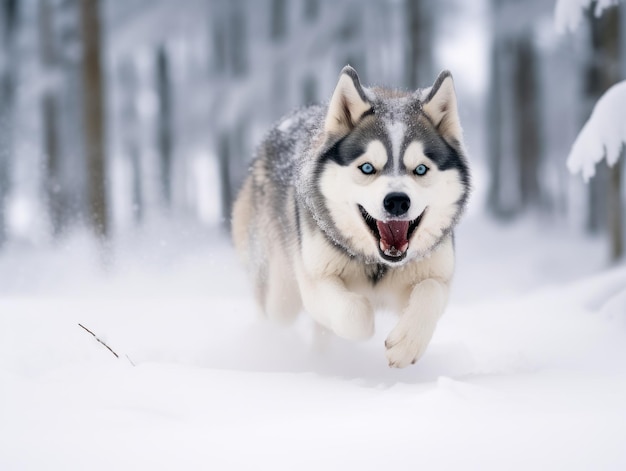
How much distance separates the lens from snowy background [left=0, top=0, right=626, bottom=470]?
214 centimetres

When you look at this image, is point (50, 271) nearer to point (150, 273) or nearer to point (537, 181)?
point (150, 273)

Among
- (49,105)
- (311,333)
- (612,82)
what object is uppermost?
(49,105)

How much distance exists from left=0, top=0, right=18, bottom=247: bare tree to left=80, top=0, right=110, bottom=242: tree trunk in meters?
6.82

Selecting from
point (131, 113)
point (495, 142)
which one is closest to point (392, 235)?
point (495, 142)

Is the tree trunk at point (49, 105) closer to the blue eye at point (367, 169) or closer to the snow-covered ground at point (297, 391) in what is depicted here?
the snow-covered ground at point (297, 391)

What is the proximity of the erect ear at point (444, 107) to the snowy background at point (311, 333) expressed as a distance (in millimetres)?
1104

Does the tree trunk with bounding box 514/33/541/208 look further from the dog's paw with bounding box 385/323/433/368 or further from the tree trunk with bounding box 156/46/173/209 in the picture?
the dog's paw with bounding box 385/323/433/368

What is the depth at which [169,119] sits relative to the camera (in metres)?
17.4

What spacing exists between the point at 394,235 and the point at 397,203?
304 mm

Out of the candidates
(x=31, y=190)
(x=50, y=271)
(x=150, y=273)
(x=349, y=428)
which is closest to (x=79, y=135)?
(x=31, y=190)

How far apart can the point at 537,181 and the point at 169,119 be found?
995cm

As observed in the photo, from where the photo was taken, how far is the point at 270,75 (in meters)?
13.7

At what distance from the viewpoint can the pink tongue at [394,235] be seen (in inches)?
128

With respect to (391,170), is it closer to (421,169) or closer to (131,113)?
(421,169)
